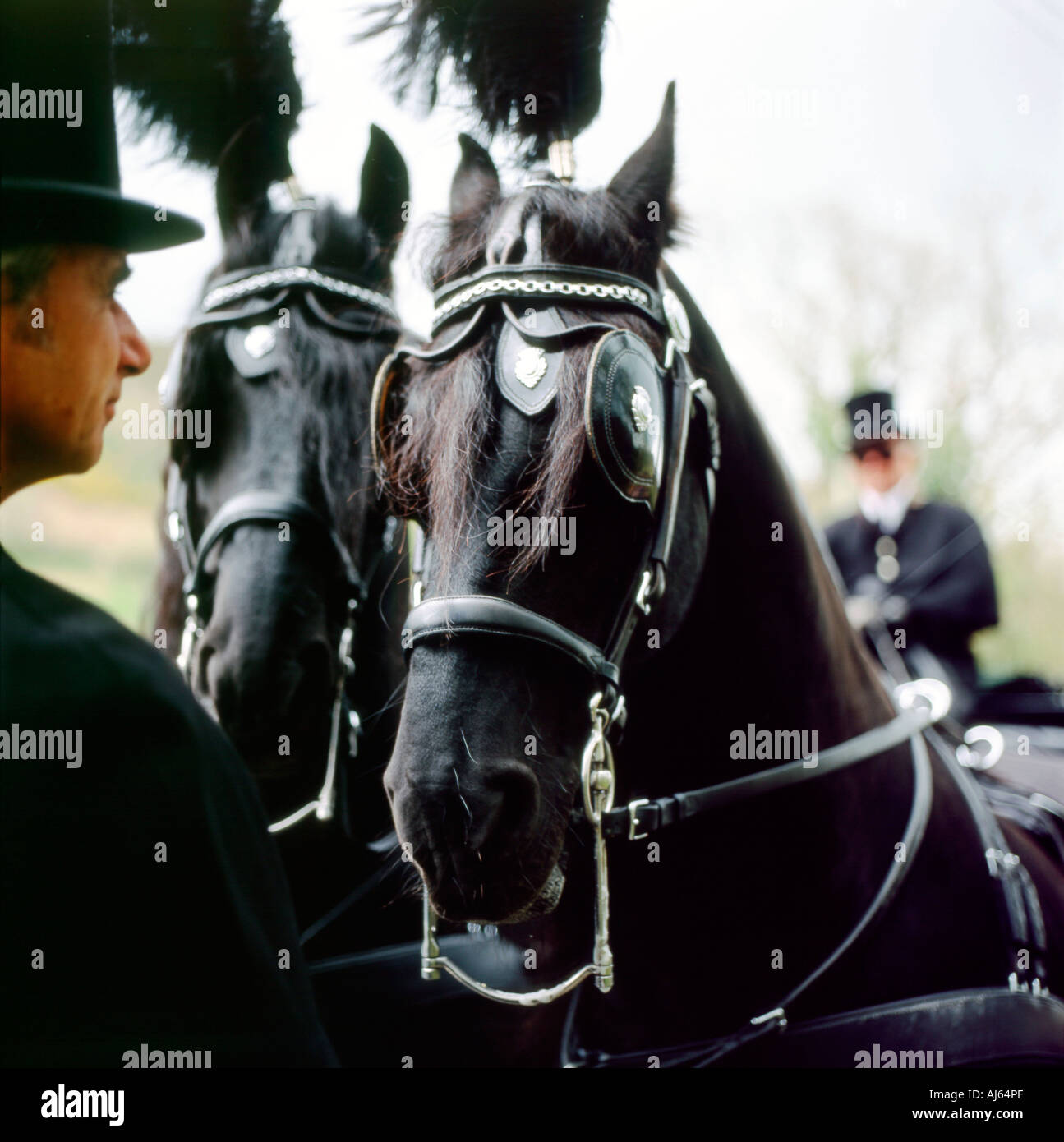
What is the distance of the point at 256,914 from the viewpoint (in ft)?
2.86

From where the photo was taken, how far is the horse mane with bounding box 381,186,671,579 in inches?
42.7

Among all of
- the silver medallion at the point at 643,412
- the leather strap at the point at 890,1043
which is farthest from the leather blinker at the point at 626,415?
the leather strap at the point at 890,1043

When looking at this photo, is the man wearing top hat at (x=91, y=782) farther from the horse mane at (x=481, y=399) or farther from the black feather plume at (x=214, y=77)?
the black feather plume at (x=214, y=77)

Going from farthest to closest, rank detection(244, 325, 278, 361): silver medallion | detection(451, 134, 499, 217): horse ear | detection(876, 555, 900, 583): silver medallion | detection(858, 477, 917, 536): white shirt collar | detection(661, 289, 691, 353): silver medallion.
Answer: detection(858, 477, 917, 536): white shirt collar → detection(876, 555, 900, 583): silver medallion → detection(244, 325, 278, 361): silver medallion → detection(451, 134, 499, 217): horse ear → detection(661, 289, 691, 353): silver medallion

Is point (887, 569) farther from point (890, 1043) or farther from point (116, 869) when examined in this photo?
point (116, 869)

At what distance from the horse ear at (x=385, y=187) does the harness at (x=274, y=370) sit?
12cm

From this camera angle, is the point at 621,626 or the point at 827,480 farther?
the point at 827,480

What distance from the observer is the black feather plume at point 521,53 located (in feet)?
5.01

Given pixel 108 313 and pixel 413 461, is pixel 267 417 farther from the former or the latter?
pixel 108 313

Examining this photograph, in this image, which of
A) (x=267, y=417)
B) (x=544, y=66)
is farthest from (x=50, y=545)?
(x=544, y=66)

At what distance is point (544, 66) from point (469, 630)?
102cm

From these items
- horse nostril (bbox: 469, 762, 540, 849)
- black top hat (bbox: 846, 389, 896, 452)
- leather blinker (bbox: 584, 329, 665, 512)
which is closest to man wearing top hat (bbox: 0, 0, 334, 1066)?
horse nostril (bbox: 469, 762, 540, 849)

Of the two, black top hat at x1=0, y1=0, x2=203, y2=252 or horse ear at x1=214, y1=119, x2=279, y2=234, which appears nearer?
black top hat at x1=0, y1=0, x2=203, y2=252

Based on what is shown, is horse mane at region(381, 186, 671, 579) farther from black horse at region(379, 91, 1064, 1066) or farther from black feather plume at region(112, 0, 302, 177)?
black feather plume at region(112, 0, 302, 177)
